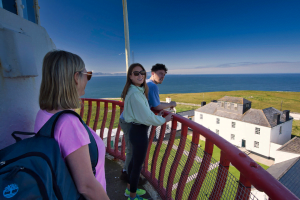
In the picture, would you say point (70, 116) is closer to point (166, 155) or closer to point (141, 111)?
point (141, 111)

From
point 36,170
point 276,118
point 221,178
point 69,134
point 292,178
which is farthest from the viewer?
point 276,118

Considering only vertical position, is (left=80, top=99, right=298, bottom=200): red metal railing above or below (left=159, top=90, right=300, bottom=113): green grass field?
above

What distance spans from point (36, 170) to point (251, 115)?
37.8 m

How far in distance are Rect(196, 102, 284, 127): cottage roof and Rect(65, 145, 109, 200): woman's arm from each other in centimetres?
3491

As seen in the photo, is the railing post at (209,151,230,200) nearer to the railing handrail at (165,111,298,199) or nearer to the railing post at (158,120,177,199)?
the railing handrail at (165,111,298,199)

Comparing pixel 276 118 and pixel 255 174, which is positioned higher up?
pixel 255 174

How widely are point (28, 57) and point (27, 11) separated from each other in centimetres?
116

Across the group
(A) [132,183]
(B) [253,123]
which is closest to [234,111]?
(B) [253,123]

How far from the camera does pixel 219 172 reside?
135 centimetres

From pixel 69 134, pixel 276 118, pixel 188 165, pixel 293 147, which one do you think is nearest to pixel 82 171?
pixel 69 134

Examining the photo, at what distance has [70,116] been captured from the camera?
35.7 inches

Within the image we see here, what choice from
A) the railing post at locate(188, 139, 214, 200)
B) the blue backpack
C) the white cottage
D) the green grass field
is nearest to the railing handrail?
the railing post at locate(188, 139, 214, 200)

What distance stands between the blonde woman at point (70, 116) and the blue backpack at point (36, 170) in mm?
49

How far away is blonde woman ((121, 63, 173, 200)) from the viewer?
72.7 inches
